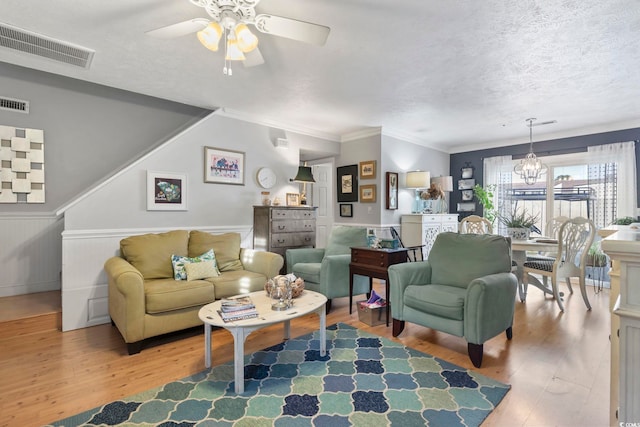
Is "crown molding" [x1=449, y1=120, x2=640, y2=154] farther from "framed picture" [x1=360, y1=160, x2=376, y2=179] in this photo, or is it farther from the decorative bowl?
the decorative bowl

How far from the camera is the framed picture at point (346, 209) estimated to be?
18.7ft

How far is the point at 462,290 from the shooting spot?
8.90 ft

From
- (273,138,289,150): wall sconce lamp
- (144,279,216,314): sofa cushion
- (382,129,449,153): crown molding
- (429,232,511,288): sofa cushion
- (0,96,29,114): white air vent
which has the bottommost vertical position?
(144,279,216,314): sofa cushion

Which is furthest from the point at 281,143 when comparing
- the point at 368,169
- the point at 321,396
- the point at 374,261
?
the point at 321,396

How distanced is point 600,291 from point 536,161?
2.06 m

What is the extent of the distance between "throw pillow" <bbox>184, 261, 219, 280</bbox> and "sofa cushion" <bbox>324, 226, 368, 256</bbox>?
56.8 inches

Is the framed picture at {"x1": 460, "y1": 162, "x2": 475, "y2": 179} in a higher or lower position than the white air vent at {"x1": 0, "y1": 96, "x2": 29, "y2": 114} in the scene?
lower

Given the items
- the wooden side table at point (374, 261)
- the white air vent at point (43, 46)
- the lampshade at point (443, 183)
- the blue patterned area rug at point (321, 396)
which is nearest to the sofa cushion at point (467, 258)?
the wooden side table at point (374, 261)

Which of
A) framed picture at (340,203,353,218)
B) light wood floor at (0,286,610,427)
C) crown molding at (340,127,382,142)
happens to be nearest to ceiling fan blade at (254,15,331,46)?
light wood floor at (0,286,610,427)

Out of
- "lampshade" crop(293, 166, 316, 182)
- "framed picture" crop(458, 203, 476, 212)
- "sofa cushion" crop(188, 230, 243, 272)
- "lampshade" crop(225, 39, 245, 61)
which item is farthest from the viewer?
"framed picture" crop(458, 203, 476, 212)

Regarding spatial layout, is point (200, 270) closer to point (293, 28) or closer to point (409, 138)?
point (293, 28)

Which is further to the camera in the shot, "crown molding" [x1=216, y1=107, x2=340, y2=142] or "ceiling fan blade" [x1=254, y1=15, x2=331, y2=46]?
"crown molding" [x1=216, y1=107, x2=340, y2=142]

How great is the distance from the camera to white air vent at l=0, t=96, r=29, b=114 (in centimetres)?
364

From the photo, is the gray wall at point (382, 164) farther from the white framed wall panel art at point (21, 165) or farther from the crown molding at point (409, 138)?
the white framed wall panel art at point (21, 165)
